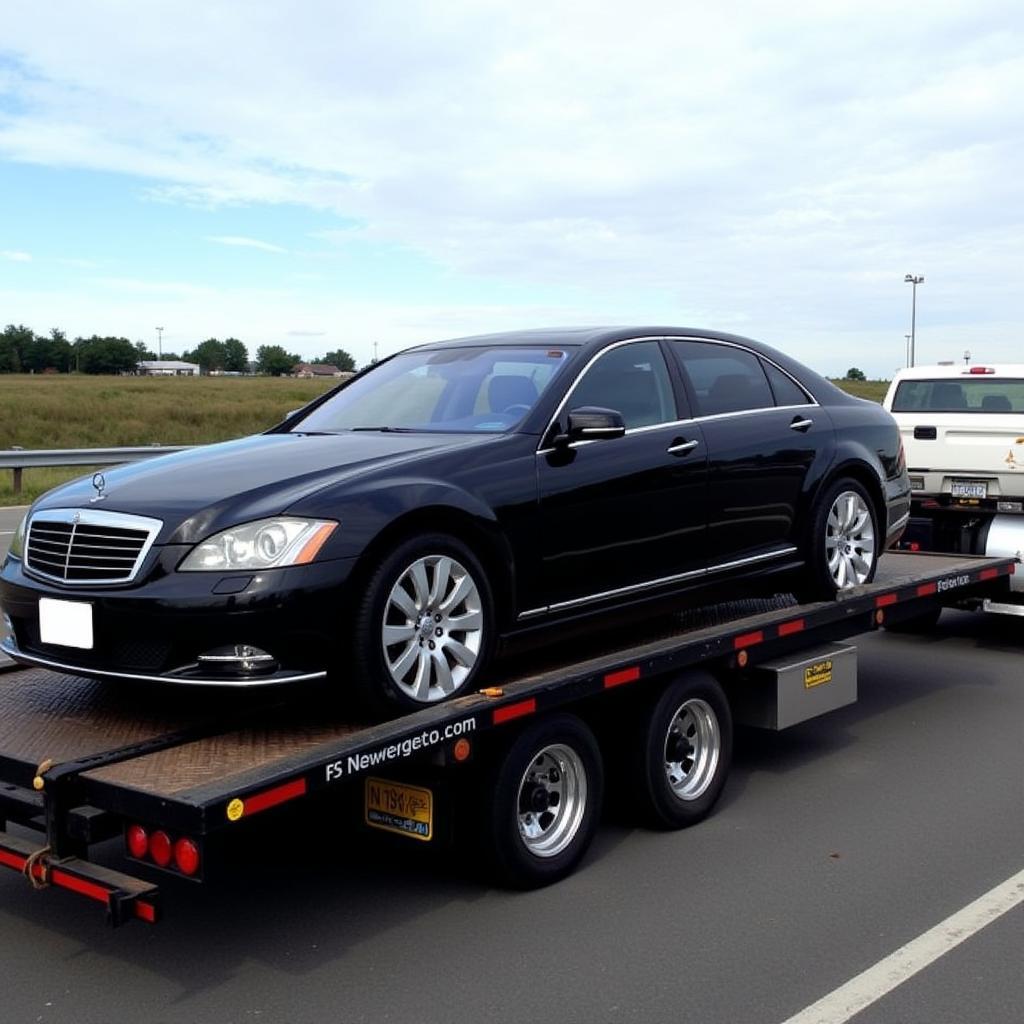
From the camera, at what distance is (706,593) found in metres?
6.13

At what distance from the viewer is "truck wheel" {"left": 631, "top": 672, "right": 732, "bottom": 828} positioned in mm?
5379

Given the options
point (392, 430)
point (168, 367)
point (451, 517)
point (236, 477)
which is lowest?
point (451, 517)

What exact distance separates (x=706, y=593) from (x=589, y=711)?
1088 millimetres

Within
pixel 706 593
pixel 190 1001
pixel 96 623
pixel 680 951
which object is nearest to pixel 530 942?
pixel 680 951

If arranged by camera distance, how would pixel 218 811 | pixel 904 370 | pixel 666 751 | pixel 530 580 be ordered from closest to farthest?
1. pixel 218 811
2. pixel 530 580
3. pixel 666 751
4. pixel 904 370

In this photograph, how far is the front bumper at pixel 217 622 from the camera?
4.28 m

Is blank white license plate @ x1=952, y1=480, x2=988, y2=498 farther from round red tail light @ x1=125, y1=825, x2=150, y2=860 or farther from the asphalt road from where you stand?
round red tail light @ x1=125, y1=825, x2=150, y2=860

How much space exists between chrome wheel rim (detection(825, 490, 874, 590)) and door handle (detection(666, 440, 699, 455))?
1.18 m

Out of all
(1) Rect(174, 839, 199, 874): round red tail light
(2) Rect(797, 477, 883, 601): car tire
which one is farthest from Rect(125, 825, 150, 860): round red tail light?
(2) Rect(797, 477, 883, 601): car tire

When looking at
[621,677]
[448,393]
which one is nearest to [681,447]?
[448,393]

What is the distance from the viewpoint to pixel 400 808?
4.62 metres

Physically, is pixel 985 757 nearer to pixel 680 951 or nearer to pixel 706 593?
pixel 706 593

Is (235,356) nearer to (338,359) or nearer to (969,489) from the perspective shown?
(338,359)

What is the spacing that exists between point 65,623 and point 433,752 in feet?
4.44
